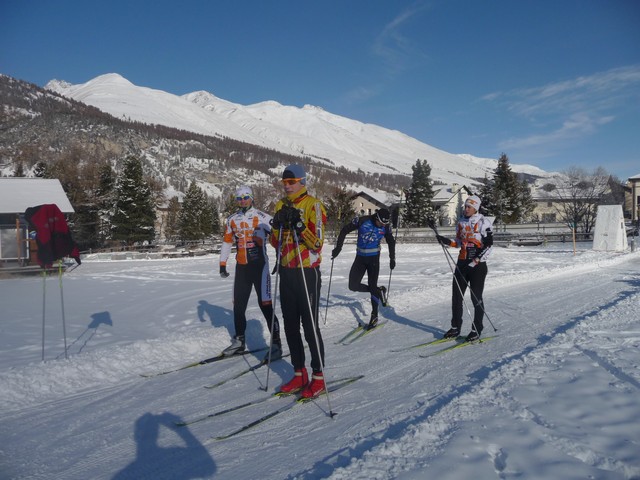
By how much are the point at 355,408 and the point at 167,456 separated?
63.6 inches

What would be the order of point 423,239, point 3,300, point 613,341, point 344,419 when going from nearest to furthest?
point 344,419 → point 613,341 → point 3,300 → point 423,239

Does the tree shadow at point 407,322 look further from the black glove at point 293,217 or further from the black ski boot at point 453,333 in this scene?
the black glove at point 293,217

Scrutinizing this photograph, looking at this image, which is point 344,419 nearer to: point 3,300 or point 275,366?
point 275,366

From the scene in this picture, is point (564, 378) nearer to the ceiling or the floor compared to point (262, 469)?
nearer to the ceiling

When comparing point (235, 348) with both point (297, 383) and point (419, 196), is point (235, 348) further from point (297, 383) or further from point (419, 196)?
point (419, 196)

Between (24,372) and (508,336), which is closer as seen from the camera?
(24,372)

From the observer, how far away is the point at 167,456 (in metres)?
3.30

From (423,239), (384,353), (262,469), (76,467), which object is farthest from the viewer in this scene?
(423,239)

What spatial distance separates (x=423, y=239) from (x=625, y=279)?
28589mm

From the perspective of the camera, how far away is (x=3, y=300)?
12.8 meters

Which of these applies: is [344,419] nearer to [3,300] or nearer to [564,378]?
[564,378]

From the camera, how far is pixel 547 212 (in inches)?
3214

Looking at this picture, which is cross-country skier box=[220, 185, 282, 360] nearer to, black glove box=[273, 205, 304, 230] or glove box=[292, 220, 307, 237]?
black glove box=[273, 205, 304, 230]

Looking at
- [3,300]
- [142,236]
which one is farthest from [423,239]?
[3,300]
